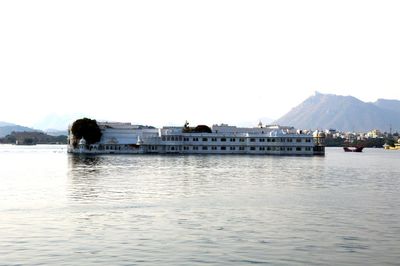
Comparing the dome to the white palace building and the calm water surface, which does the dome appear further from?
the calm water surface

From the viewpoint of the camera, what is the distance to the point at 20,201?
146ft

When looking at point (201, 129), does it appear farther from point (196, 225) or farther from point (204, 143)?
point (196, 225)

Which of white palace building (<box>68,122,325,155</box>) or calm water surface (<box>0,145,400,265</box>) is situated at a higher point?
white palace building (<box>68,122,325,155</box>)

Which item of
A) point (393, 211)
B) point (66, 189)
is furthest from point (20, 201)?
point (393, 211)

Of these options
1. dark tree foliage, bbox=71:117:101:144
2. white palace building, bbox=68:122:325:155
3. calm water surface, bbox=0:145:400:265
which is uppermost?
dark tree foliage, bbox=71:117:101:144

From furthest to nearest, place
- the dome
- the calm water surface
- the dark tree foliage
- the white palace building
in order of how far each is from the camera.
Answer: the dome < the white palace building < the dark tree foliage < the calm water surface

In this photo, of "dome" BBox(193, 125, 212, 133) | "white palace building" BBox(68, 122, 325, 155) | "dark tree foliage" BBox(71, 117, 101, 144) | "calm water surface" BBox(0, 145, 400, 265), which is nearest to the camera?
"calm water surface" BBox(0, 145, 400, 265)

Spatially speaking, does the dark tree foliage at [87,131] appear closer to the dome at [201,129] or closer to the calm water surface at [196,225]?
the dome at [201,129]

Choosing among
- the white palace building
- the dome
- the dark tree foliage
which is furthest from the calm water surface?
the dome

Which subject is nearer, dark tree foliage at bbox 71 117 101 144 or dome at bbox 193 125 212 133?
dark tree foliage at bbox 71 117 101 144

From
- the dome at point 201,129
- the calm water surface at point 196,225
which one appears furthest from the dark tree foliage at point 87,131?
the calm water surface at point 196,225

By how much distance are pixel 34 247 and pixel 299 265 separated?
11.6 metres

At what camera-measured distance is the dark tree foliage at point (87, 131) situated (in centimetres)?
16512

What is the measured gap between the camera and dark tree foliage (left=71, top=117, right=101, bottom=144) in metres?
165
